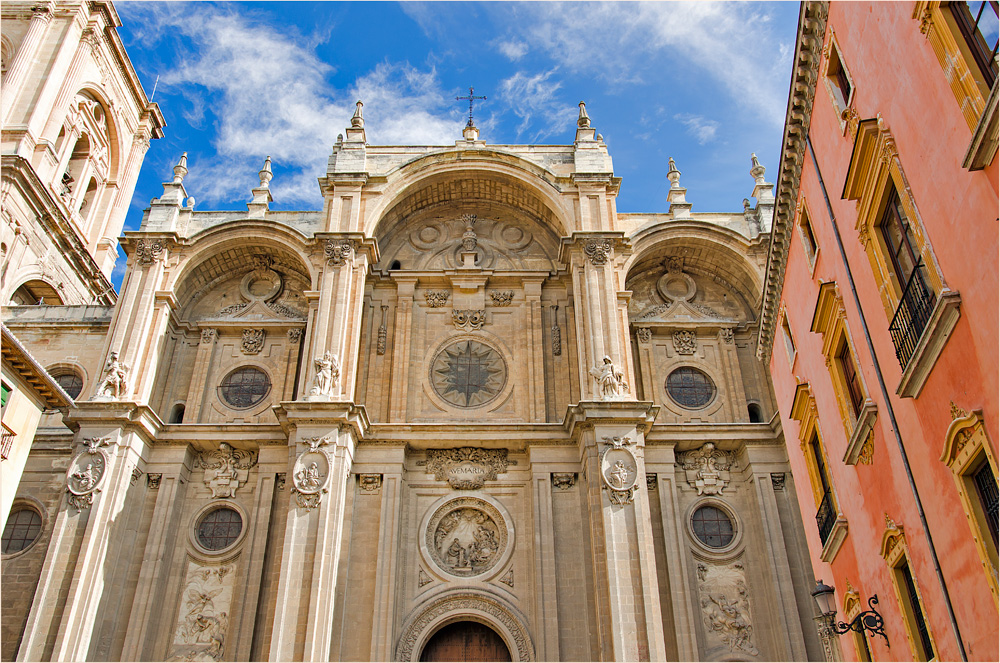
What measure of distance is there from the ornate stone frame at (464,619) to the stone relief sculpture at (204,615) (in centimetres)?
457

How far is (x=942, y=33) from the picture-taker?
26.6 ft

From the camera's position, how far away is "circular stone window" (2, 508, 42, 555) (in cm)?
2019

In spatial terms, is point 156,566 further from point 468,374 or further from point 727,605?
point 727,605

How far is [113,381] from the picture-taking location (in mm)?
20250

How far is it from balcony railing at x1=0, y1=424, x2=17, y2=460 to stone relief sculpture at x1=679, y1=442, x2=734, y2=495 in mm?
15941

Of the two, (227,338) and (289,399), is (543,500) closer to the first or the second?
(289,399)

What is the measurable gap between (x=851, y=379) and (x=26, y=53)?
103 ft

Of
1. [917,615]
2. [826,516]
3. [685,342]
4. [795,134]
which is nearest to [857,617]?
[917,615]

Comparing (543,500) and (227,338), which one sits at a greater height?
(227,338)

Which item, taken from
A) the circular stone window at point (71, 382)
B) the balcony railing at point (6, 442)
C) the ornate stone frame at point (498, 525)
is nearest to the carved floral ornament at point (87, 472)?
the circular stone window at point (71, 382)

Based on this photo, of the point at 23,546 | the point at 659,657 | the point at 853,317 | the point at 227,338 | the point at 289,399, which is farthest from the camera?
the point at 227,338

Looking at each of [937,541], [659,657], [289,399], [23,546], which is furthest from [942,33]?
[23,546]

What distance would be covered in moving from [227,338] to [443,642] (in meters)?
11.3

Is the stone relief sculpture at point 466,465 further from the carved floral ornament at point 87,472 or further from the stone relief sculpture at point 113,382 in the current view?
the stone relief sculpture at point 113,382
